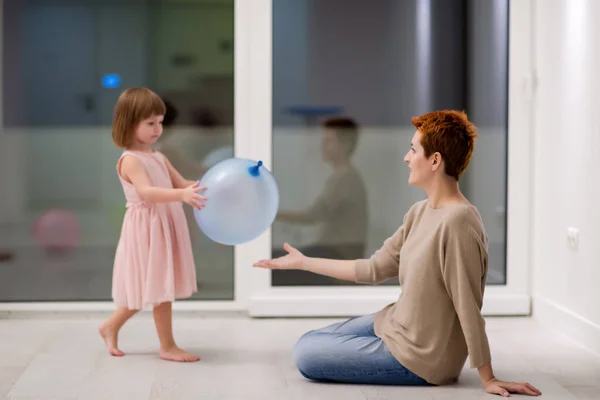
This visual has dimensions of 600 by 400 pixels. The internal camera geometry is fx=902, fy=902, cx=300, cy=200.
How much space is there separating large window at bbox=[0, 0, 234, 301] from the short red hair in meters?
1.41

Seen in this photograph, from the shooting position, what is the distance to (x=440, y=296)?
2455 millimetres

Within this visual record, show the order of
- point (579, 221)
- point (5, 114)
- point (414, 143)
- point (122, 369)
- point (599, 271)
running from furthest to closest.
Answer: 1. point (5, 114)
2. point (579, 221)
3. point (599, 271)
4. point (122, 369)
5. point (414, 143)

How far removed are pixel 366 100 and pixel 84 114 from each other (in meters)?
1.17

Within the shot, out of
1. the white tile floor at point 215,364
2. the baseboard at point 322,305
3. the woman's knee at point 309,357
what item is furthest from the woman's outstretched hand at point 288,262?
the baseboard at point 322,305

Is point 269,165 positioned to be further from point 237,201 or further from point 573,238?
point 573,238

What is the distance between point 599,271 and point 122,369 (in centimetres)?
160

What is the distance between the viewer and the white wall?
10.2 feet

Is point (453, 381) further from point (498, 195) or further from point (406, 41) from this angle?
point (406, 41)

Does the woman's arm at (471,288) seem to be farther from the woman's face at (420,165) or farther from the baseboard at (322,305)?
the baseboard at (322,305)

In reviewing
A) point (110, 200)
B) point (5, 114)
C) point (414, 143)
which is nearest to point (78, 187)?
point (110, 200)

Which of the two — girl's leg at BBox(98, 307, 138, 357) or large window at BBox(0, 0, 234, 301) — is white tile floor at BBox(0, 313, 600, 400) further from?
large window at BBox(0, 0, 234, 301)

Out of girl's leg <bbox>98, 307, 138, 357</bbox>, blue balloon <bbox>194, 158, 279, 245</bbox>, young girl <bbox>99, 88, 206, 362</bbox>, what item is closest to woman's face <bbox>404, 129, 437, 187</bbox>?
blue balloon <bbox>194, 158, 279, 245</bbox>

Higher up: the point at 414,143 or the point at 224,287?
the point at 414,143

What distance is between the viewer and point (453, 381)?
2.58 m
